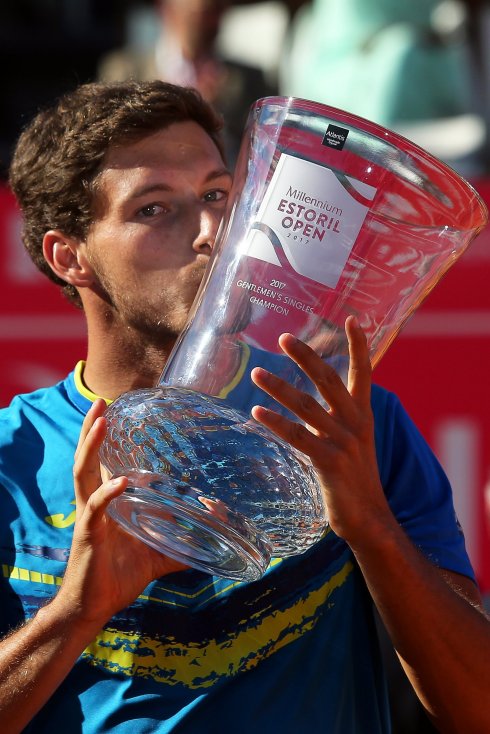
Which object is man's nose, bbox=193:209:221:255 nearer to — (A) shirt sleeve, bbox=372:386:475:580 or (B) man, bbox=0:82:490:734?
(B) man, bbox=0:82:490:734

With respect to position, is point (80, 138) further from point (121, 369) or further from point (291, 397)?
point (291, 397)

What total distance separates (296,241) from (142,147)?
746 mm

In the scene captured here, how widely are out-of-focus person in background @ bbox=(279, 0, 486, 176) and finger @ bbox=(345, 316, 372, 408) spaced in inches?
125

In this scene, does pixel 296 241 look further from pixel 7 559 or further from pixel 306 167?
pixel 7 559

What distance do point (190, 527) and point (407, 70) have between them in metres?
3.52

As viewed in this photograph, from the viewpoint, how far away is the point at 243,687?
2.07 metres

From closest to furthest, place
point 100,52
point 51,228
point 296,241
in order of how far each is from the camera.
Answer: point 296,241
point 51,228
point 100,52

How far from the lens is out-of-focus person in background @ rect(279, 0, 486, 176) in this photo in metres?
4.80

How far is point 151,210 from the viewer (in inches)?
89.3

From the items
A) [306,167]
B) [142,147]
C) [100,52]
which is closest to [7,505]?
[142,147]

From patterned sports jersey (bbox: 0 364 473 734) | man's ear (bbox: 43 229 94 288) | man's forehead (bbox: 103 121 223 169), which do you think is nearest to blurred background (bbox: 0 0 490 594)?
man's ear (bbox: 43 229 94 288)

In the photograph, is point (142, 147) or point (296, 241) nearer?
point (296, 241)

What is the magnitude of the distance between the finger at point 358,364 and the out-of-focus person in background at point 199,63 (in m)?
3.53

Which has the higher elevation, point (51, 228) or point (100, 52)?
point (51, 228)
